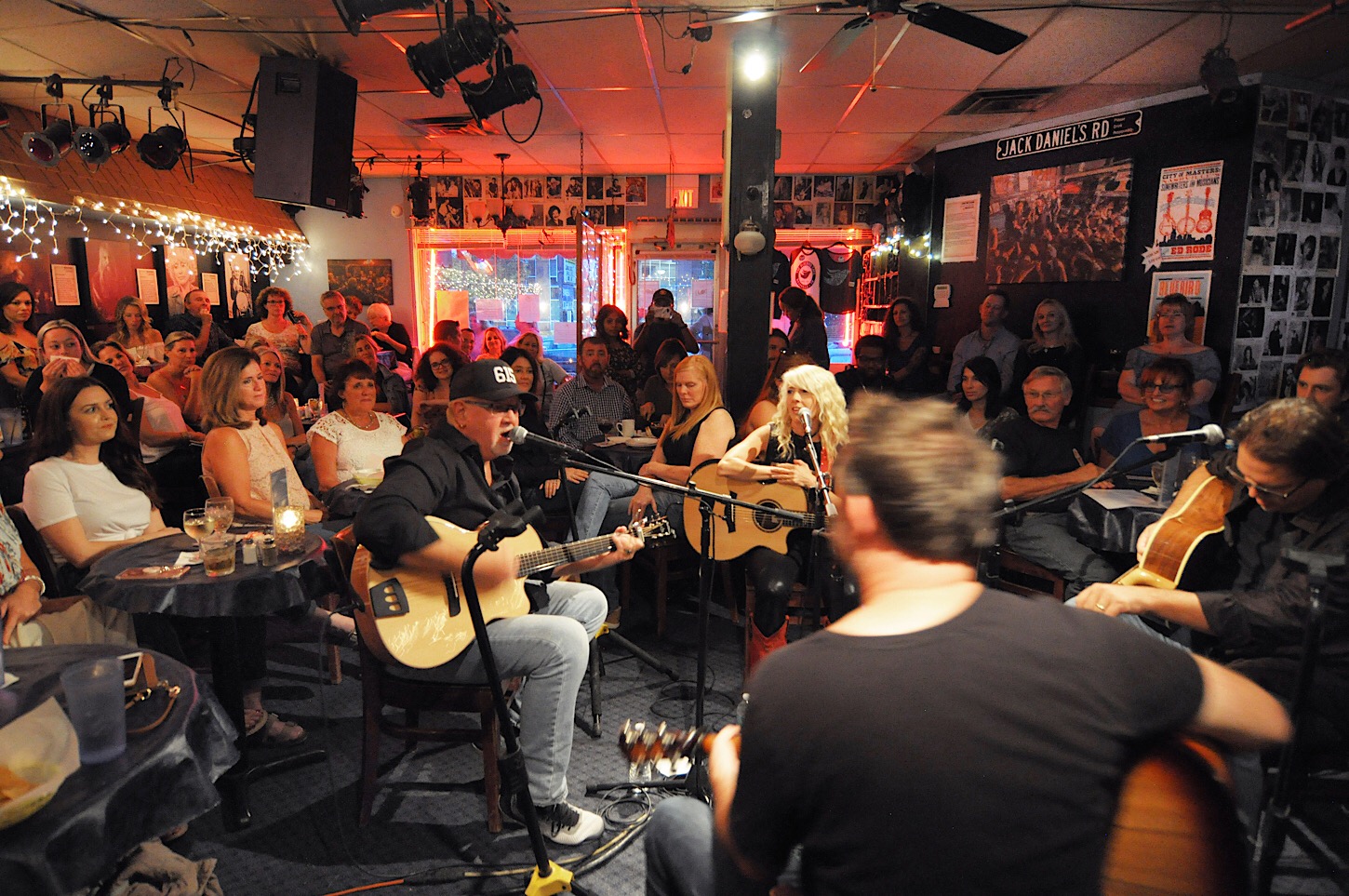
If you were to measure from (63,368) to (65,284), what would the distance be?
3.85 metres

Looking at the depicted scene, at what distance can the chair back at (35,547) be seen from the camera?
8.80ft

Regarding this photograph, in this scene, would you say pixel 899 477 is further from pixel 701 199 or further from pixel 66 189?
pixel 701 199

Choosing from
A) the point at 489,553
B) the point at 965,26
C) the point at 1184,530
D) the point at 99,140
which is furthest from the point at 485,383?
the point at 99,140

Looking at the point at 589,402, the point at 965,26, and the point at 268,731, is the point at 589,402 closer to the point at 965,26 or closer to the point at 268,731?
the point at 268,731

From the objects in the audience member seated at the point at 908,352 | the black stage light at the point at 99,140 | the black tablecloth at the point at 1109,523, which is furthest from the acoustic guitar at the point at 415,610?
the audience member seated at the point at 908,352

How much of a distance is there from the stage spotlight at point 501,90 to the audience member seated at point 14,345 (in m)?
3.44

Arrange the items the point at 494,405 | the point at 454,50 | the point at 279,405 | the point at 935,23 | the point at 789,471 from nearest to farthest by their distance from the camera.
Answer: the point at 494,405 → the point at 789,471 → the point at 935,23 → the point at 454,50 → the point at 279,405

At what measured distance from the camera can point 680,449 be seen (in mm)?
4047

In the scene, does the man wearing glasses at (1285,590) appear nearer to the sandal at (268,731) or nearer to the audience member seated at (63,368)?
the sandal at (268,731)

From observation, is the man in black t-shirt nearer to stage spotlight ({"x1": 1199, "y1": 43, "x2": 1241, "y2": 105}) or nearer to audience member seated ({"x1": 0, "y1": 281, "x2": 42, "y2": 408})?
stage spotlight ({"x1": 1199, "y1": 43, "x2": 1241, "y2": 105})

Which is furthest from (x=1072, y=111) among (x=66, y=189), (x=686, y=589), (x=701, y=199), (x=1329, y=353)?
(x=66, y=189)

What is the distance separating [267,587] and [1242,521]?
312 cm

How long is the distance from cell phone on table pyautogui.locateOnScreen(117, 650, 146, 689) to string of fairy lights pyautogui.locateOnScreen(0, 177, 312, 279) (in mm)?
6563

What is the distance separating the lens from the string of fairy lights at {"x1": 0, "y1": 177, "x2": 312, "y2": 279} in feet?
21.9
